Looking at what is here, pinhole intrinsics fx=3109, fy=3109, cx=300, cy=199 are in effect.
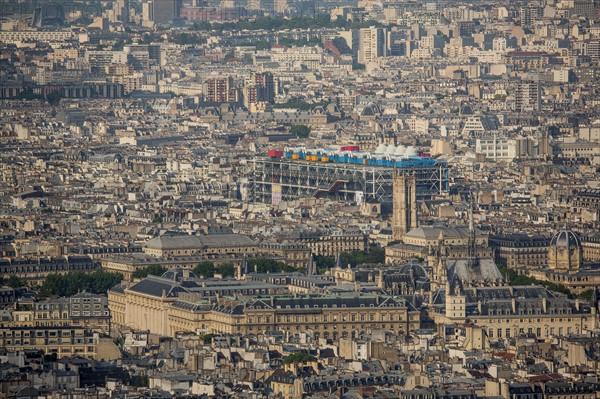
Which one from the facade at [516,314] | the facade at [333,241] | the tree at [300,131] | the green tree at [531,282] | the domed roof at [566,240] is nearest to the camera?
the facade at [516,314]

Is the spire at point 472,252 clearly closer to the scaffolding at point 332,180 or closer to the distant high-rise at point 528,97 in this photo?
the scaffolding at point 332,180

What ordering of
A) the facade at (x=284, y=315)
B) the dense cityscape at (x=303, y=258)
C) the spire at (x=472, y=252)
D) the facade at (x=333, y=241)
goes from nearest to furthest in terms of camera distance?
the dense cityscape at (x=303, y=258), the facade at (x=284, y=315), the spire at (x=472, y=252), the facade at (x=333, y=241)

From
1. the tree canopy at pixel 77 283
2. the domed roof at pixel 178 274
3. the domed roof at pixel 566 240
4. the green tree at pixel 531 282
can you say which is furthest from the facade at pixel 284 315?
the domed roof at pixel 566 240

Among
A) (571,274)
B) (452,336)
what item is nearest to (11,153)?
(571,274)

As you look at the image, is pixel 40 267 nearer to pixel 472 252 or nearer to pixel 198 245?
pixel 198 245

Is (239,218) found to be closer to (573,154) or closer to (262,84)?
(573,154)

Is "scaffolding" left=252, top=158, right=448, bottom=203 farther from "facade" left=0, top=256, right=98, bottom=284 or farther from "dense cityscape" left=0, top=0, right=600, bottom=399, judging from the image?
"facade" left=0, top=256, right=98, bottom=284

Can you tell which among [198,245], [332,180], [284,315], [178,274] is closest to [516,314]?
[284,315]
